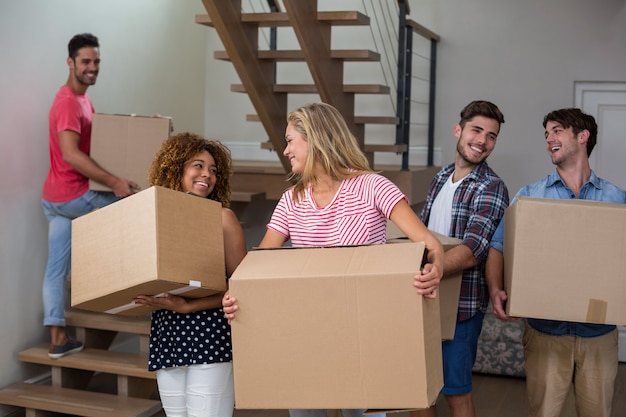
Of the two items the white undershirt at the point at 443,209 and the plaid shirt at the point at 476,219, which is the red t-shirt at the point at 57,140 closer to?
the white undershirt at the point at 443,209

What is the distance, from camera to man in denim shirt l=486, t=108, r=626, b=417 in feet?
7.57

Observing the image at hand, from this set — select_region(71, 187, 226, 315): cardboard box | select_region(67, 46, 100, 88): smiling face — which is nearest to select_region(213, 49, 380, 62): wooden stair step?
select_region(67, 46, 100, 88): smiling face

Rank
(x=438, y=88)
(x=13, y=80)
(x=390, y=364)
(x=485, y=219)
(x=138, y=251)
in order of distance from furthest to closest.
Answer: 1. (x=438, y=88)
2. (x=13, y=80)
3. (x=485, y=219)
4. (x=138, y=251)
5. (x=390, y=364)

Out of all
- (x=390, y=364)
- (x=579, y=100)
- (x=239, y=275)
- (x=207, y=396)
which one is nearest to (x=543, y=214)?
(x=390, y=364)

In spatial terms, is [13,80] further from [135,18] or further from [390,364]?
[390,364]

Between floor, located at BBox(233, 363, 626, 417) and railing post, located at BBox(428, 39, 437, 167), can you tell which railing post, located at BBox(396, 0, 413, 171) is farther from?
floor, located at BBox(233, 363, 626, 417)

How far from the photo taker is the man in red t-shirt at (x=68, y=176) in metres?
3.47

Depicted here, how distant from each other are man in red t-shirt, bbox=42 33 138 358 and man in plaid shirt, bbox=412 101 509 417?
1560 millimetres

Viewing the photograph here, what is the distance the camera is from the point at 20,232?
3730mm

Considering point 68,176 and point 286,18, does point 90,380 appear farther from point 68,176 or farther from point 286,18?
point 286,18

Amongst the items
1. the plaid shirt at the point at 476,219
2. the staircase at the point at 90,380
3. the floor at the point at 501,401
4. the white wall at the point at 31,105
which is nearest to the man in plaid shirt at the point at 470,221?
the plaid shirt at the point at 476,219

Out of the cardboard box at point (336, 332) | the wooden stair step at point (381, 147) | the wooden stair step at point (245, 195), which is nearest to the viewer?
the cardboard box at point (336, 332)

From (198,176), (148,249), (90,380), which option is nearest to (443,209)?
(198,176)

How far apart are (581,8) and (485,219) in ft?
9.29
